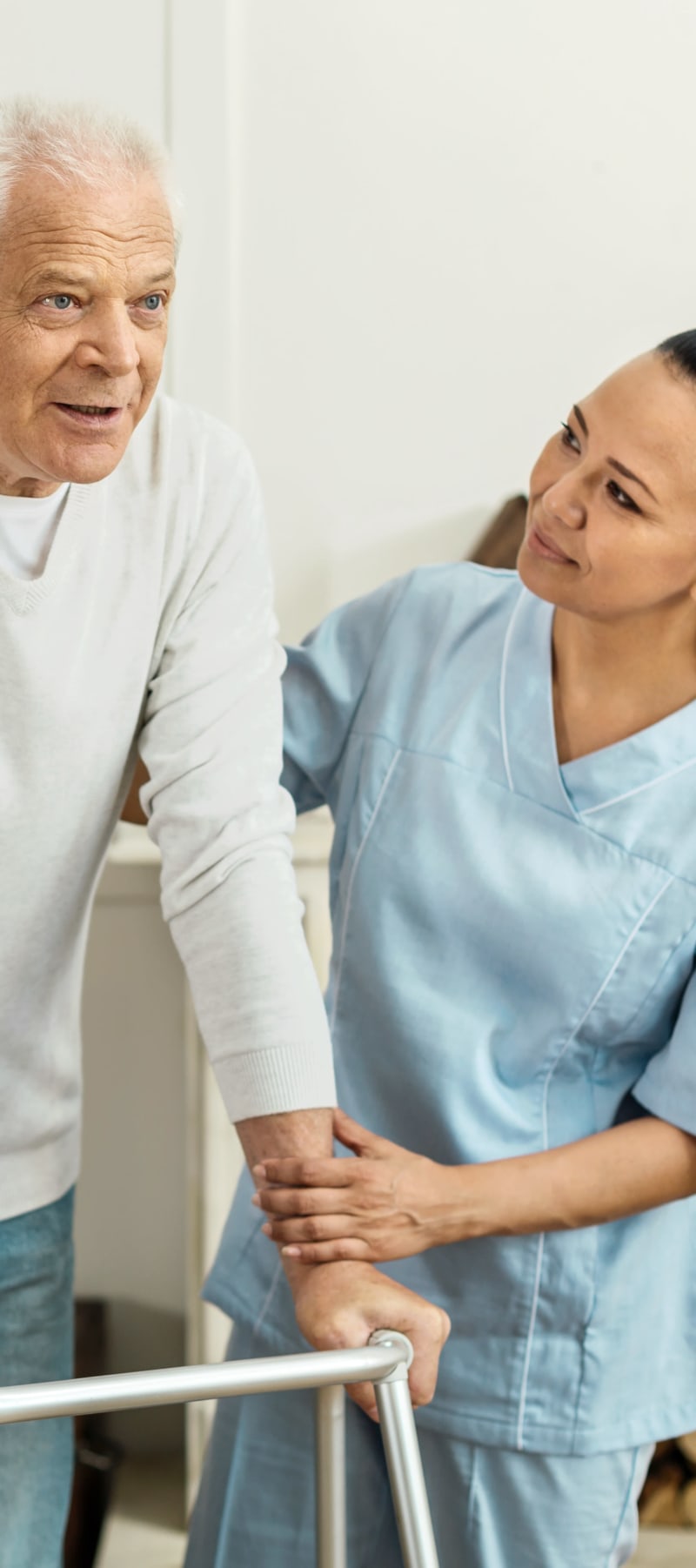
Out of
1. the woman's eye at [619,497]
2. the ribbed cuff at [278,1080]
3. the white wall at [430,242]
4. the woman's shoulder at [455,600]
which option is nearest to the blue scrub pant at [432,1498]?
the ribbed cuff at [278,1080]

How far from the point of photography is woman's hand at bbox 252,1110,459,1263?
100cm

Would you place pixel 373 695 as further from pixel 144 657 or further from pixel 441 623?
pixel 144 657

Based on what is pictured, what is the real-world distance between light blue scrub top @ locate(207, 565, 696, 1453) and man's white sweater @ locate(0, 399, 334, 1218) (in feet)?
0.37

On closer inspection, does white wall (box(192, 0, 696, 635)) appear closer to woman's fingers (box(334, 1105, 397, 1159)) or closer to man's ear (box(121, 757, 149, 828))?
man's ear (box(121, 757, 149, 828))

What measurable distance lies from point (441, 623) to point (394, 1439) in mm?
662

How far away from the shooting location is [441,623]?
3.96ft

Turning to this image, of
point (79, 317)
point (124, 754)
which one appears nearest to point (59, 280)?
point (79, 317)

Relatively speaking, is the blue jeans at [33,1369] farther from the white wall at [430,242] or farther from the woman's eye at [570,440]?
the white wall at [430,242]

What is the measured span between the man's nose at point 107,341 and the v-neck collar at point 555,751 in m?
0.44

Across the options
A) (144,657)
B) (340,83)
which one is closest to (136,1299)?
(144,657)

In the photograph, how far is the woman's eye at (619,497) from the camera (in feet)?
3.41

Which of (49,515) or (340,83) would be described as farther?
(340,83)

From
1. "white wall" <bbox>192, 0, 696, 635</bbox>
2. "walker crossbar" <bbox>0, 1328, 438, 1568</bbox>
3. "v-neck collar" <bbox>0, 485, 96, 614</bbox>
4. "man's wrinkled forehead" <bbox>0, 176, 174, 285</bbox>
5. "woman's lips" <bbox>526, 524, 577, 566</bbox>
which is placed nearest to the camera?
"walker crossbar" <bbox>0, 1328, 438, 1568</bbox>

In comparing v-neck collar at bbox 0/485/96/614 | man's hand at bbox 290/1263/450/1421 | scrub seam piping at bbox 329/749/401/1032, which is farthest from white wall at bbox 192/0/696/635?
man's hand at bbox 290/1263/450/1421
